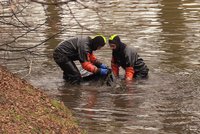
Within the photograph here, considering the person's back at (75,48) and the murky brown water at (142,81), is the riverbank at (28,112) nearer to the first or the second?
the murky brown water at (142,81)

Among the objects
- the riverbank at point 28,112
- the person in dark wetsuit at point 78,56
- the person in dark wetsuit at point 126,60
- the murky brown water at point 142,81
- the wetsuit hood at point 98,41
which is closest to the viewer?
the riverbank at point 28,112

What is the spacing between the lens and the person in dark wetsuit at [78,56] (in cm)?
1090

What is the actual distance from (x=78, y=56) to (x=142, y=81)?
1575 millimetres

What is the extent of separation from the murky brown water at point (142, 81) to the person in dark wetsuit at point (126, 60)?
264 mm

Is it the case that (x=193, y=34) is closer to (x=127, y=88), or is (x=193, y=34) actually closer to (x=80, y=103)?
(x=127, y=88)

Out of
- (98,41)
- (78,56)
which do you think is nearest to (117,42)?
(98,41)

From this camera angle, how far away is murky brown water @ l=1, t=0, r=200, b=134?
8.14 m

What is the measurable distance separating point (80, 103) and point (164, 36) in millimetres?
7014

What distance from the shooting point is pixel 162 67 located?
493 inches

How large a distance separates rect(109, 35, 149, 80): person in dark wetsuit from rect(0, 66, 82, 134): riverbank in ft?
10.7

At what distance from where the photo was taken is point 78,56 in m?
11.2

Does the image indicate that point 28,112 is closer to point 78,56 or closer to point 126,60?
point 78,56

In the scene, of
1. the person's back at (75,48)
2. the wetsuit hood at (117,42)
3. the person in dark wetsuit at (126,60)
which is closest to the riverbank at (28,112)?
the person's back at (75,48)

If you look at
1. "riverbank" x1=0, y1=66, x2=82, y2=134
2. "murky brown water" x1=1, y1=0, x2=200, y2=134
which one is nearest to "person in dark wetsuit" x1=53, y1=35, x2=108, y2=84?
"murky brown water" x1=1, y1=0, x2=200, y2=134
